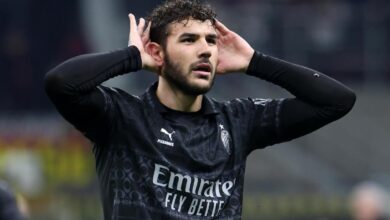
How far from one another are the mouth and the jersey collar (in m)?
0.23

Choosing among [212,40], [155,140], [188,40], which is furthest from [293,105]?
[155,140]

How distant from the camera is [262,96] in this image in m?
18.0

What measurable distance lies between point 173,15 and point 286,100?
0.72 m

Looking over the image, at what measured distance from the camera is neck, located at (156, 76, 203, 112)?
629 cm

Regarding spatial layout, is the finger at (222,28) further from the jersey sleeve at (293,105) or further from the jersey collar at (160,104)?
the jersey collar at (160,104)

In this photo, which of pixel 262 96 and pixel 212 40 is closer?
pixel 212 40

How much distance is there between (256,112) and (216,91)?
11065 mm

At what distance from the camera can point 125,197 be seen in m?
6.07

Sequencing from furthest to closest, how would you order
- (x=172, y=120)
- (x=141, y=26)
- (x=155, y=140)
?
(x=141, y=26) → (x=172, y=120) → (x=155, y=140)

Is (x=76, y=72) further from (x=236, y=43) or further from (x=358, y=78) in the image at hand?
(x=358, y=78)

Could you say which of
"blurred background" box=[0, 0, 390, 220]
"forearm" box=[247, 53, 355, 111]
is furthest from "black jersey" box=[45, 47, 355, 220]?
"blurred background" box=[0, 0, 390, 220]

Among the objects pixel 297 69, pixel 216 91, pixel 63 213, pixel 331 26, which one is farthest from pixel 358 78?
pixel 297 69

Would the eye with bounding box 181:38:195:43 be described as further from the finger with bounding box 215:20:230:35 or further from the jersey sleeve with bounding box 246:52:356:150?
the jersey sleeve with bounding box 246:52:356:150

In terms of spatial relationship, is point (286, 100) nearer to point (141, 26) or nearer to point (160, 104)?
point (160, 104)
